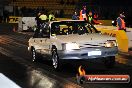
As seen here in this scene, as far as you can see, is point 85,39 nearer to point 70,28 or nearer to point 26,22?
point 70,28

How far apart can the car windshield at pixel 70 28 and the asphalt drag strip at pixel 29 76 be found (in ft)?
4.63

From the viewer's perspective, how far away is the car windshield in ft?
42.2

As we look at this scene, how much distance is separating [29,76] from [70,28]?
243 centimetres

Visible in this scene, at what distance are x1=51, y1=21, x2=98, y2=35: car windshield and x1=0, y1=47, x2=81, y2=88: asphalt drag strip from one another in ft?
4.63

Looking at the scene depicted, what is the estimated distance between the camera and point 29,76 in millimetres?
11484

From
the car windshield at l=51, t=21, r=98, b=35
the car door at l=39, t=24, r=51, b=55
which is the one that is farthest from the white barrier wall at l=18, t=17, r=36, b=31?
the car windshield at l=51, t=21, r=98, b=35

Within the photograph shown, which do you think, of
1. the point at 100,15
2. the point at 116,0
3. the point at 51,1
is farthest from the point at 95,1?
the point at 51,1

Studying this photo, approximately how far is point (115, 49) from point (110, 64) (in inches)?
31.3

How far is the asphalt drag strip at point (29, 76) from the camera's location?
32.1ft

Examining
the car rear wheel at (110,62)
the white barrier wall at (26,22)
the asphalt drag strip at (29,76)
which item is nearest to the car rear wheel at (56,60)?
the asphalt drag strip at (29,76)

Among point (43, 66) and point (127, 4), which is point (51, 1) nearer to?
point (127, 4)

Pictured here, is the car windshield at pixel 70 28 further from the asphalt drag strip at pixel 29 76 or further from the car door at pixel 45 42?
the asphalt drag strip at pixel 29 76

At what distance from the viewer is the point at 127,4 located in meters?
51.3

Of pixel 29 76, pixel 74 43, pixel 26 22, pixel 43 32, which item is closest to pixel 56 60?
pixel 74 43
